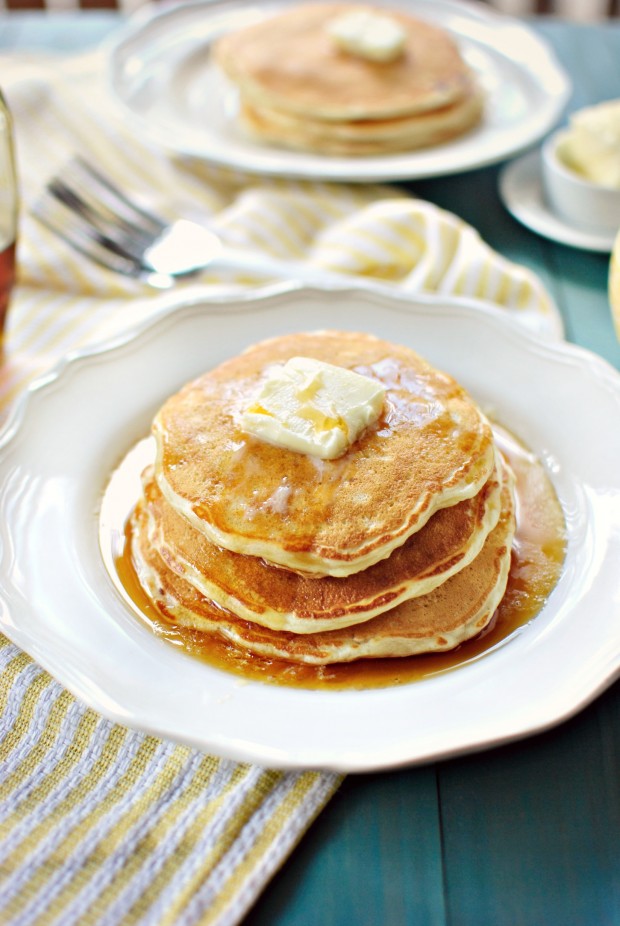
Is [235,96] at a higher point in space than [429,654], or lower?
higher

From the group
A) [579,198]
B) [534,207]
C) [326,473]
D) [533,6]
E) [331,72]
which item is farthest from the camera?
[533,6]

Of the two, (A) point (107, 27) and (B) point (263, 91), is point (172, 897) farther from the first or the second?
(A) point (107, 27)

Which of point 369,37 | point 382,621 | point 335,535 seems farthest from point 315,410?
point 369,37

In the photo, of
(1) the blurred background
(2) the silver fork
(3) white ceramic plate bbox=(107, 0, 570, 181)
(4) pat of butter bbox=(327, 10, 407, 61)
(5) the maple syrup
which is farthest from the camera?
(1) the blurred background

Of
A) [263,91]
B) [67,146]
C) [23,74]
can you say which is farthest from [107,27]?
[263,91]

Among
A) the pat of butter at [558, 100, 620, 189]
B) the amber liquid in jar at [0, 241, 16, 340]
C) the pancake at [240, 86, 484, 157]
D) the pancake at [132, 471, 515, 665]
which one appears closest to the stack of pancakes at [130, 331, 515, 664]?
the pancake at [132, 471, 515, 665]

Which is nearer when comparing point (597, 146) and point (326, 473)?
point (326, 473)

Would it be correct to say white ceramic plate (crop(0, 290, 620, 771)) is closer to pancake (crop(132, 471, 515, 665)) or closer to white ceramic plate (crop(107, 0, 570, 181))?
pancake (crop(132, 471, 515, 665))

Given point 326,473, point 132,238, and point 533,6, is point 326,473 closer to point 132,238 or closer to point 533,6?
point 132,238
